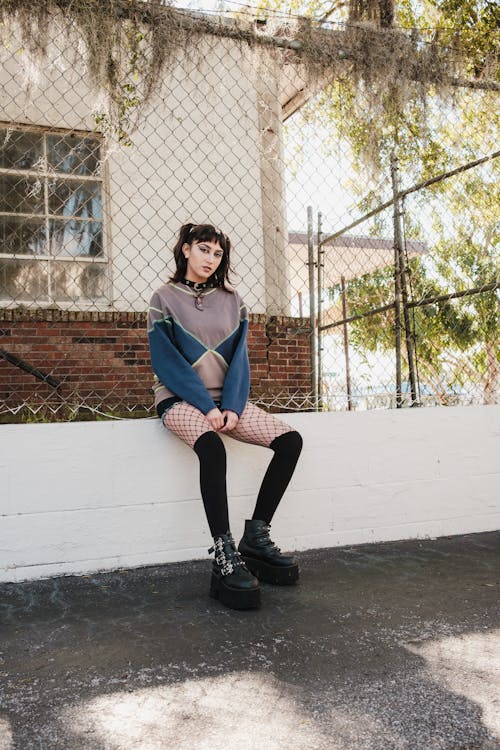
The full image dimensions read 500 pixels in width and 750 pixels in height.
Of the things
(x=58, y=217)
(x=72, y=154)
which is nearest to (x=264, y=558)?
(x=58, y=217)

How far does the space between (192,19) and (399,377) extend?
7.15 feet

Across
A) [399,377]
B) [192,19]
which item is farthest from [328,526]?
[192,19]

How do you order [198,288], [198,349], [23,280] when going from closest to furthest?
[198,349], [198,288], [23,280]

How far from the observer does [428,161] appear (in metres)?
4.77

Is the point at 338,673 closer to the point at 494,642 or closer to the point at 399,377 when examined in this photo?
the point at 494,642

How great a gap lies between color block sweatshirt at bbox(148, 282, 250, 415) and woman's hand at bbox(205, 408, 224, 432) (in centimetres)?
2

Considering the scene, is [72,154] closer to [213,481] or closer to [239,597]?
[213,481]

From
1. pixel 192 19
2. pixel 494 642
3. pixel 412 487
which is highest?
pixel 192 19

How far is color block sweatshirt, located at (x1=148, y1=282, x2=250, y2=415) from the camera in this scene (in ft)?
8.94

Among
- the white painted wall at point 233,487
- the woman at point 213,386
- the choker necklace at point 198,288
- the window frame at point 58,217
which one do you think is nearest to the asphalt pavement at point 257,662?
the white painted wall at point 233,487

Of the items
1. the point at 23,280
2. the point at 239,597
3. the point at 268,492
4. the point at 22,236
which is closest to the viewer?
the point at 239,597

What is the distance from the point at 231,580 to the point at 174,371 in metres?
0.87

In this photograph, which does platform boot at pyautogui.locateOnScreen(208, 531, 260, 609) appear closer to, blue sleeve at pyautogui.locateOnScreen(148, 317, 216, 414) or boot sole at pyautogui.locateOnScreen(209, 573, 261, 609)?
boot sole at pyautogui.locateOnScreen(209, 573, 261, 609)

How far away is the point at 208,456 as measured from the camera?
2.52 metres
